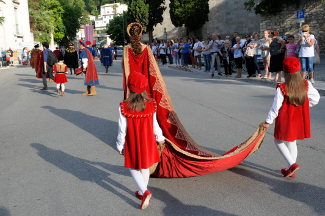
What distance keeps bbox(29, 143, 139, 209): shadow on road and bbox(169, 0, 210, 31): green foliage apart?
39041 mm

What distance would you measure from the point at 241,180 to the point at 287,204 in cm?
77

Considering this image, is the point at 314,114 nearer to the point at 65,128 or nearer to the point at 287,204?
the point at 287,204

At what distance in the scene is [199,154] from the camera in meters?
4.43

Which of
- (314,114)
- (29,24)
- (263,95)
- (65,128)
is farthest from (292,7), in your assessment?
(29,24)

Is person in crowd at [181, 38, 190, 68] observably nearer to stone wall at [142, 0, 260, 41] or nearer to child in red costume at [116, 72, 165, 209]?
stone wall at [142, 0, 260, 41]

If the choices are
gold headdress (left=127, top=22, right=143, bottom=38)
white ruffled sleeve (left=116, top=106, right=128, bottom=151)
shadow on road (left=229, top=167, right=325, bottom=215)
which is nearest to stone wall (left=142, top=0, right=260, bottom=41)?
gold headdress (left=127, top=22, right=143, bottom=38)

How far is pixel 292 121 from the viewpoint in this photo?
4.11 metres

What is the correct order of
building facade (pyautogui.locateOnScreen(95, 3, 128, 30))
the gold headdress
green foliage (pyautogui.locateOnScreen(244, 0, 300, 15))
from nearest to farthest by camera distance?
the gold headdress, green foliage (pyautogui.locateOnScreen(244, 0, 300, 15)), building facade (pyautogui.locateOnScreen(95, 3, 128, 30))

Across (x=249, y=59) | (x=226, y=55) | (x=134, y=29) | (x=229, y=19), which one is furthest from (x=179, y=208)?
(x=229, y=19)

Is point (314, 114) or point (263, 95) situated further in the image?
point (263, 95)

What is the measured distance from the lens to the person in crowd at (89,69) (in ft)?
39.1

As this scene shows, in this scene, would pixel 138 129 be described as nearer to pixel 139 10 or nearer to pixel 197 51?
pixel 197 51

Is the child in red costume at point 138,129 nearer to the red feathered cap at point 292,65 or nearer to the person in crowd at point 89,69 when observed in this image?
the red feathered cap at point 292,65

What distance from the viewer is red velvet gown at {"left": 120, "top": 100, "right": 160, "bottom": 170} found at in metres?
3.49
